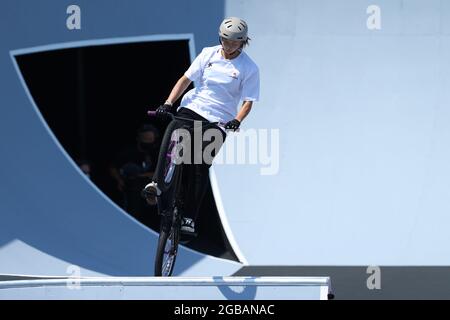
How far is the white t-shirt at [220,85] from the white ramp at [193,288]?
1399mm

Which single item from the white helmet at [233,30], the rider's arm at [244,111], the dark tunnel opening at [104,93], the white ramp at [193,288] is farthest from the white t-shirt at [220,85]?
the dark tunnel opening at [104,93]

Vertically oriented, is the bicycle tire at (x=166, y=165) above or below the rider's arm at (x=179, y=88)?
below

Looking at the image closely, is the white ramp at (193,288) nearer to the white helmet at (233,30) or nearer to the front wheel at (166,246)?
the front wheel at (166,246)

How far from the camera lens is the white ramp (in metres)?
7.59

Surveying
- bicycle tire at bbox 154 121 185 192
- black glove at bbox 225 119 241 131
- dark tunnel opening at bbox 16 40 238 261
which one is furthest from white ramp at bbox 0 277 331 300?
dark tunnel opening at bbox 16 40 238 261

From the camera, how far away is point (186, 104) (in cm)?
873

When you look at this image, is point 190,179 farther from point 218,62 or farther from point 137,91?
point 137,91

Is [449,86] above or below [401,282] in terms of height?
above

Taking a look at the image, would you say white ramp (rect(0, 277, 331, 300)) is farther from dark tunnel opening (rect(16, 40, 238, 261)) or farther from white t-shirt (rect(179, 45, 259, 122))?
dark tunnel opening (rect(16, 40, 238, 261))

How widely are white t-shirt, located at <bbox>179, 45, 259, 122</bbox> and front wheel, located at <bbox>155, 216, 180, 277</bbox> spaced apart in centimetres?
82

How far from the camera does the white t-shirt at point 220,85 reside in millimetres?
8625

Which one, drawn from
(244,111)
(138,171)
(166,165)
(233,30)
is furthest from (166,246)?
(138,171)
